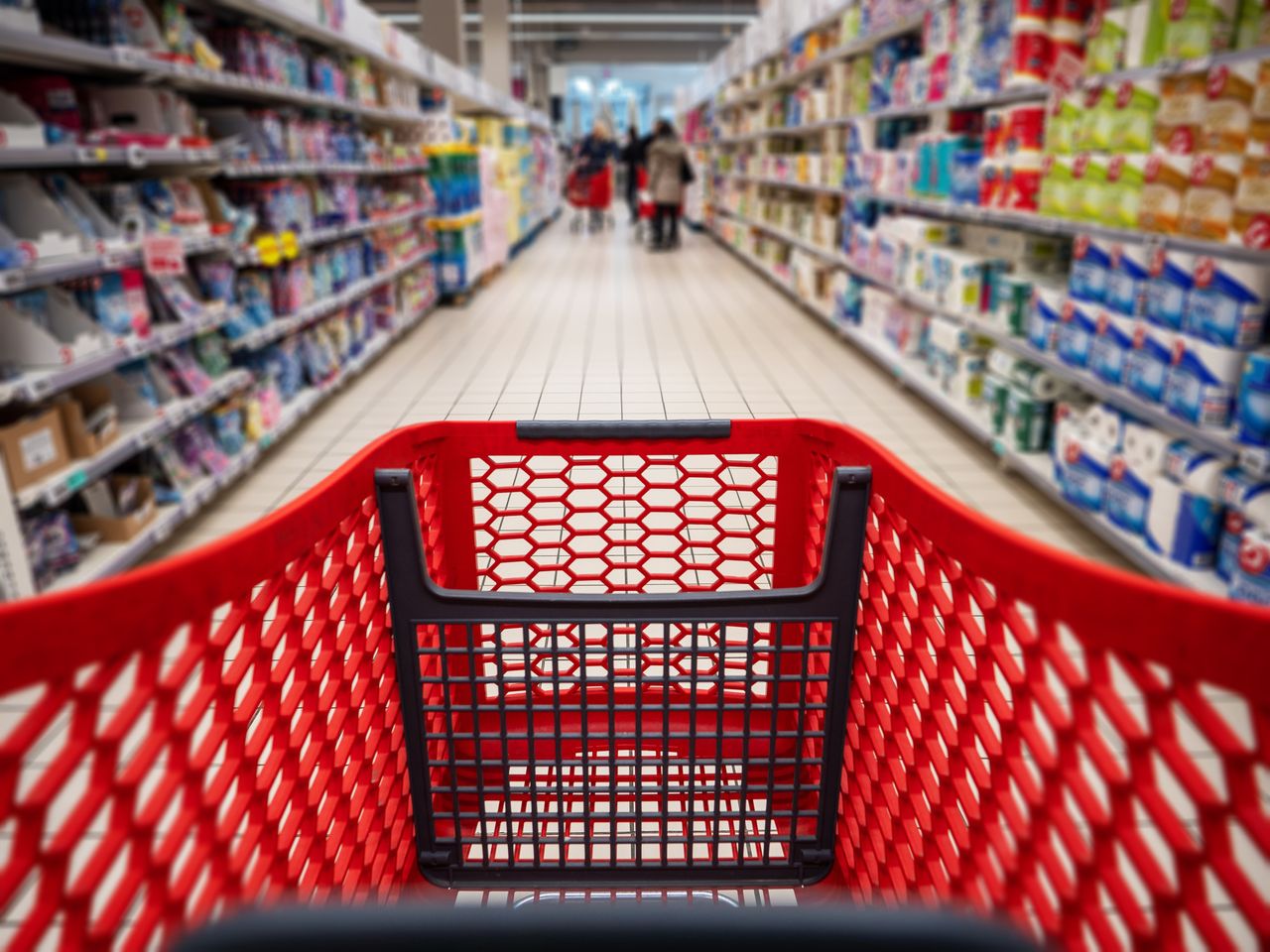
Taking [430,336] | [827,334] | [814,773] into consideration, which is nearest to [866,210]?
[827,334]

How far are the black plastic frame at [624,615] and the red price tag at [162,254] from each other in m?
2.47

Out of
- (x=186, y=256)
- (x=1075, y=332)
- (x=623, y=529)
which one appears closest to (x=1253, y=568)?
(x=1075, y=332)

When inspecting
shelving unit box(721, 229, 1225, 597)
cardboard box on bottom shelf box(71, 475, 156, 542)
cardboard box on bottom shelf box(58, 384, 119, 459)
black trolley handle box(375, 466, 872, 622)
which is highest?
black trolley handle box(375, 466, 872, 622)

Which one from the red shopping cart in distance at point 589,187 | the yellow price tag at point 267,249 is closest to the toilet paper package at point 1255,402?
the yellow price tag at point 267,249

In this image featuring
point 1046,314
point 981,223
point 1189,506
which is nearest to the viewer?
point 1189,506

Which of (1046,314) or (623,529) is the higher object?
(1046,314)

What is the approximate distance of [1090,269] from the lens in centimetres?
337

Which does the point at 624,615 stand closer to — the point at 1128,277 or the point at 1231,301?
the point at 1231,301

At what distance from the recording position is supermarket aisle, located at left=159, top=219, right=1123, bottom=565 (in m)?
4.00

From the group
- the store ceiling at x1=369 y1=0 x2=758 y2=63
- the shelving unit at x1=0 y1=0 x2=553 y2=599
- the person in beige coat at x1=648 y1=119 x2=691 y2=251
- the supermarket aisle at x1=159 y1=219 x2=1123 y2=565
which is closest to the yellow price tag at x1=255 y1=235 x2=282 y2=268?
the shelving unit at x1=0 y1=0 x2=553 y2=599

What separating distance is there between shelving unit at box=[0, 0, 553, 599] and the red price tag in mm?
34

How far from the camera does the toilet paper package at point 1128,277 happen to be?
3.05 meters

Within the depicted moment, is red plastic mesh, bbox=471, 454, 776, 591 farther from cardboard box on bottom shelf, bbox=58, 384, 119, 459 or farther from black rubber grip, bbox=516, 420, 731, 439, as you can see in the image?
cardboard box on bottom shelf, bbox=58, 384, 119, 459

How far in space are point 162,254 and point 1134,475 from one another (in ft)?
11.2
